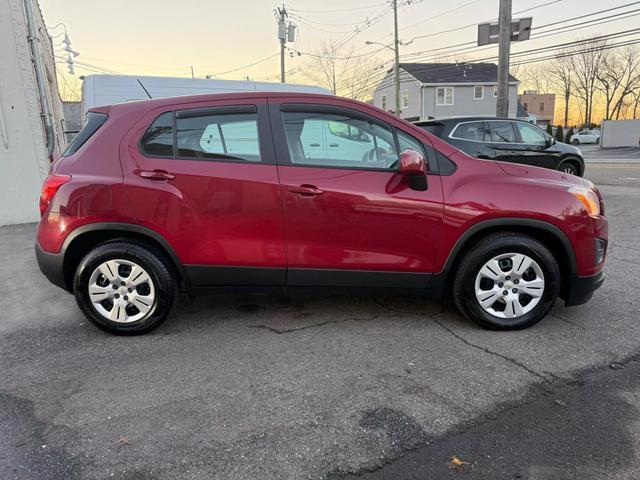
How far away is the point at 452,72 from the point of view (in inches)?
1646

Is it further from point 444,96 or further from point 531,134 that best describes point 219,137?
point 444,96

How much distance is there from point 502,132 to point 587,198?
21.4 feet

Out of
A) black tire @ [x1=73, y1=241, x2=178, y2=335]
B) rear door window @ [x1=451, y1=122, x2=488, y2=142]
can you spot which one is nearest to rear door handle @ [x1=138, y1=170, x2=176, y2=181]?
black tire @ [x1=73, y1=241, x2=178, y2=335]

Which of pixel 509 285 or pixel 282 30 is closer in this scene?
pixel 509 285

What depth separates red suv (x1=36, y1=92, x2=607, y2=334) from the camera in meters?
3.50

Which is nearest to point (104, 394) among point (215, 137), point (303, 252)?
point (303, 252)


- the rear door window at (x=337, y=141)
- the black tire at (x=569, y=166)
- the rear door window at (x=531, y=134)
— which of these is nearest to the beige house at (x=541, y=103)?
the black tire at (x=569, y=166)

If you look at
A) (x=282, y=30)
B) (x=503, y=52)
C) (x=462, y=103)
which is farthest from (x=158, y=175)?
(x=462, y=103)

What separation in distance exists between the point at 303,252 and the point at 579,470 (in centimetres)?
217

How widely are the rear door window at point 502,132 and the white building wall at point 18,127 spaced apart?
28.4 ft

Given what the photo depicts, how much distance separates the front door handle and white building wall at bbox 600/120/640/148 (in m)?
39.1

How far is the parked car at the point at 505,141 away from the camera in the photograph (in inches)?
361

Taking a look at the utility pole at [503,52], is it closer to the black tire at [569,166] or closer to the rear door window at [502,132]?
the black tire at [569,166]

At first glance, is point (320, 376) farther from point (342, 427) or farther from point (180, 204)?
point (180, 204)
